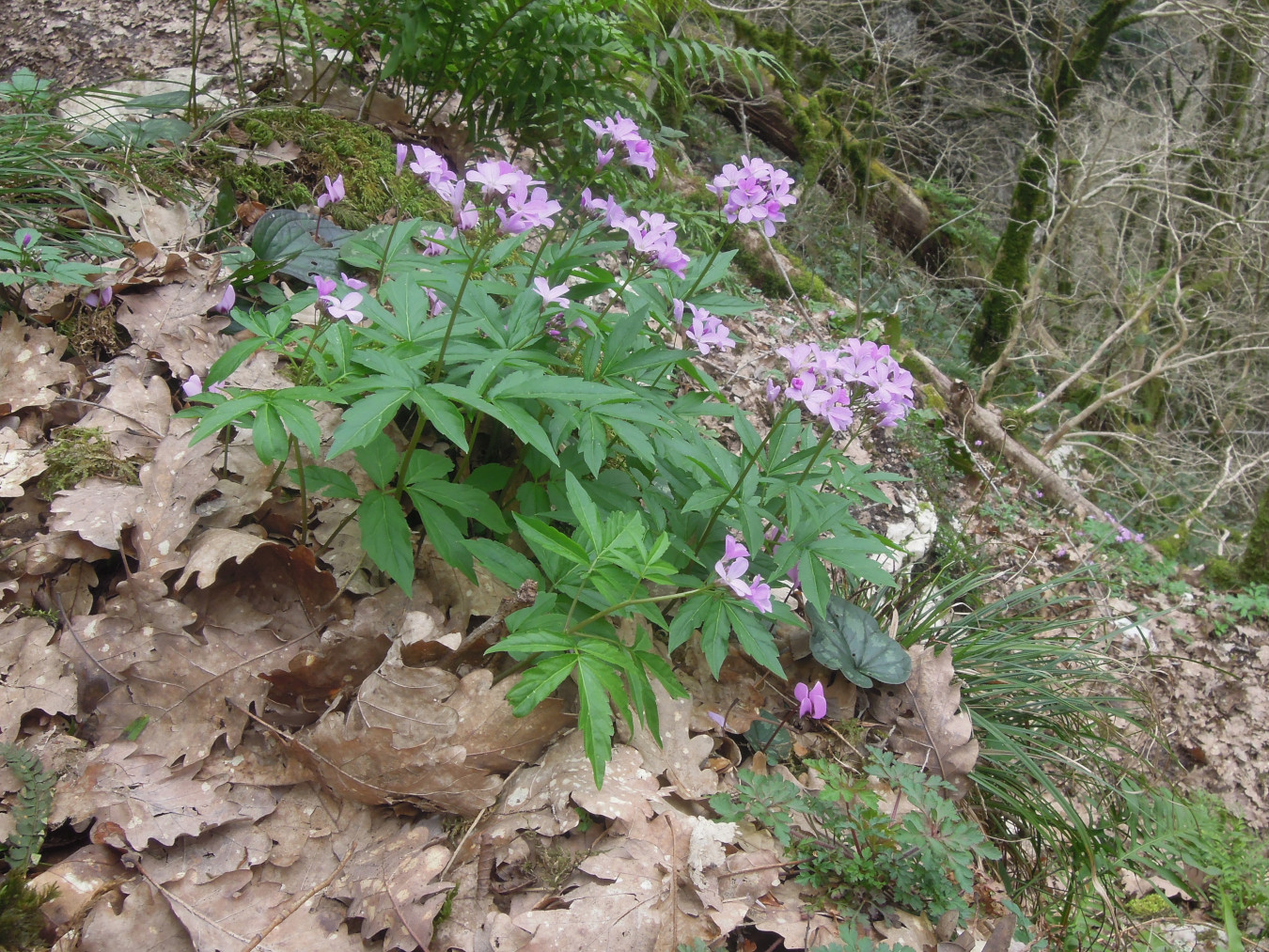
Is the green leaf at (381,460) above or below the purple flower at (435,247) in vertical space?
below

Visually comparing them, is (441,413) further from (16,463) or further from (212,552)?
(16,463)

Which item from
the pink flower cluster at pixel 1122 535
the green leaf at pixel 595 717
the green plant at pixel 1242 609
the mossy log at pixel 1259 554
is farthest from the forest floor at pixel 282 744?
the mossy log at pixel 1259 554

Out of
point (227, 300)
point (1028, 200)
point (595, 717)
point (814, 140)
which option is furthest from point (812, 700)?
point (1028, 200)

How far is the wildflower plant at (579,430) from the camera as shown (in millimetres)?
1415

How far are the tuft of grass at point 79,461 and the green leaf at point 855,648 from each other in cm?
190

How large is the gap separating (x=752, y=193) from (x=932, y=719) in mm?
1588

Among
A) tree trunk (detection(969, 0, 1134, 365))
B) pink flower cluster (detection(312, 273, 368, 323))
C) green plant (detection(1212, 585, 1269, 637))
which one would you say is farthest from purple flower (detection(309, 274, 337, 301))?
tree trunk (detection(969, 0, 1134, 365))

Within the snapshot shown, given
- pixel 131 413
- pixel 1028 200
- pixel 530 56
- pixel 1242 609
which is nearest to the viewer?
pixel 131 413

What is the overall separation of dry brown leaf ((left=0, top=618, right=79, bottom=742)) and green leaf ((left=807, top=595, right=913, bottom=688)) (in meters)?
1.80

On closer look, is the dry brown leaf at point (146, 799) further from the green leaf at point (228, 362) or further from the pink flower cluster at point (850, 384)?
the pink flower cluster at point (850, 384)

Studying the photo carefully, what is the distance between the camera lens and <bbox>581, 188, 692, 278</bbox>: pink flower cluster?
169 cm

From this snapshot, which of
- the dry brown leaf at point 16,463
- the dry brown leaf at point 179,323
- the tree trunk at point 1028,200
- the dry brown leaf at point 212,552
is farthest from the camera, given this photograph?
the tree trunk at point 1028,200

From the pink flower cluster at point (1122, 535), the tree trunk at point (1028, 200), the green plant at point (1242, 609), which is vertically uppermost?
the tree trunk at point (1028, 200)

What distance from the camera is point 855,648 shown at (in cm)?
218
